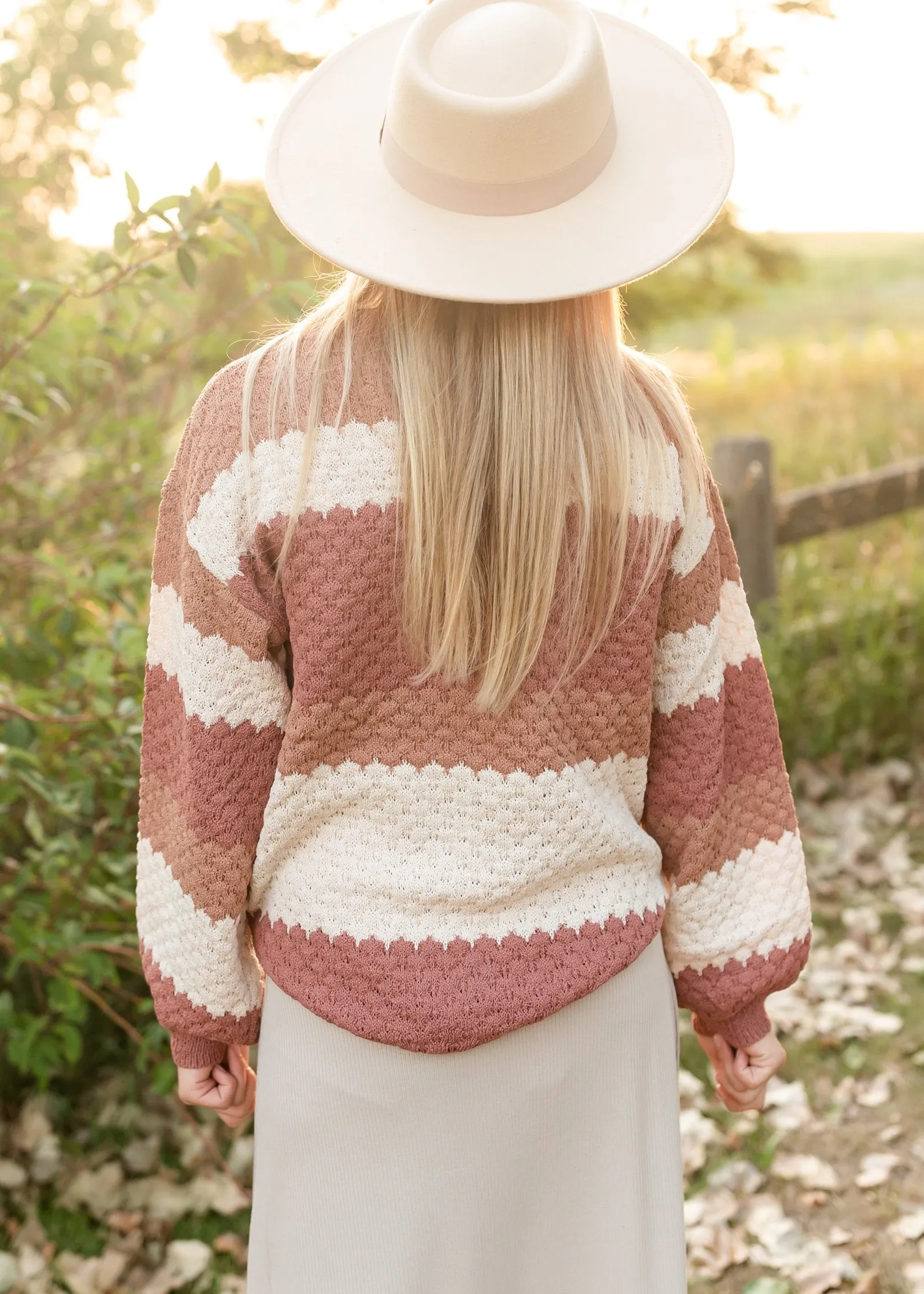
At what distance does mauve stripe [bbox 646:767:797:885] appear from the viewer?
4.99 feet

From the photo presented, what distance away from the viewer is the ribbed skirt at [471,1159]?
4.53 ft

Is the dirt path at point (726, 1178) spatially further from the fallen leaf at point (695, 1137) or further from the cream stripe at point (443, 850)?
the cream stripe at point (443, 850)

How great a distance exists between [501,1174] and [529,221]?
1027mm

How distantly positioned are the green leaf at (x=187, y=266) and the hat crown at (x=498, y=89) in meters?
1.02

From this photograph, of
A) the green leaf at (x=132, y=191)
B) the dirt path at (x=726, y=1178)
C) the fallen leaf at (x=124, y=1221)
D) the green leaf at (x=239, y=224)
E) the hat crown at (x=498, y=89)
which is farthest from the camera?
the fallen leaf at (x=124, y=1221)

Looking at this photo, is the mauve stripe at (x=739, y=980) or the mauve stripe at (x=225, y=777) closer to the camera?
the mauve stripe at (x=225, y=777)

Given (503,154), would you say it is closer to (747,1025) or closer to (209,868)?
(209,868)

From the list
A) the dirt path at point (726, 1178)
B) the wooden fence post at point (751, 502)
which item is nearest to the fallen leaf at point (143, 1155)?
the dirt path at point (726, 1178)

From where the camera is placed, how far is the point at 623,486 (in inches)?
51.3

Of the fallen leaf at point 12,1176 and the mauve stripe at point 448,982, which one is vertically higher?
the mauve stripe at point 448,982

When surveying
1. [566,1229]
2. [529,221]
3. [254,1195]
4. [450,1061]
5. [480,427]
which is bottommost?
[566,1229]

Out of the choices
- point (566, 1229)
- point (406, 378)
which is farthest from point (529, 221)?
point (566, 1229)

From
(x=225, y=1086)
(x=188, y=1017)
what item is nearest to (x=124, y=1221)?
(x=225, y=1086)

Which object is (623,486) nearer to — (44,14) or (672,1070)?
(672,1070)
